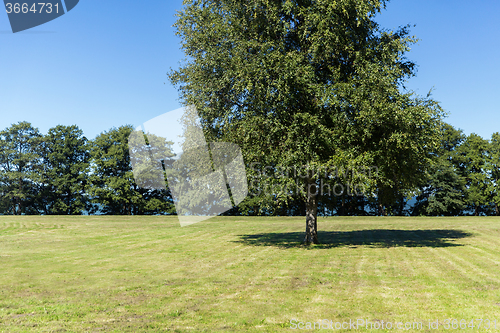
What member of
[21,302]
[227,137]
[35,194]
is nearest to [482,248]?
[227,137]

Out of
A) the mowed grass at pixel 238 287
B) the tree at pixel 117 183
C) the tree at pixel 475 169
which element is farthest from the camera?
the tree at pixel 475 169

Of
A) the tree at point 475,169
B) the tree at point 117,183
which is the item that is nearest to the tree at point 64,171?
the tree at point 117,183

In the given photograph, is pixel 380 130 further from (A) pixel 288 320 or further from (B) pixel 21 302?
(B) pixel 21 302

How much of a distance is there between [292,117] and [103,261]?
34.9 ft

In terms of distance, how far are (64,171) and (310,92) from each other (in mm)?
55693

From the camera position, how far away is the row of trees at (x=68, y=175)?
190 ft

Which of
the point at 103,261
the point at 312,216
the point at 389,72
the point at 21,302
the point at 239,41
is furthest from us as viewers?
the point at 312,216

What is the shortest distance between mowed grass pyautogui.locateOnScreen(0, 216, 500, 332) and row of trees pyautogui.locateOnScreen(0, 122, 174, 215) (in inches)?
1554

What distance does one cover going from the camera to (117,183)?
5594 cm

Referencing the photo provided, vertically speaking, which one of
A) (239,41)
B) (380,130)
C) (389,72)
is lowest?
(380,130)

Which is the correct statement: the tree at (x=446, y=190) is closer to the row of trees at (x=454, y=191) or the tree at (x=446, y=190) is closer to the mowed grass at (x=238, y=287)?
the row of trees at (x=454, y=191)

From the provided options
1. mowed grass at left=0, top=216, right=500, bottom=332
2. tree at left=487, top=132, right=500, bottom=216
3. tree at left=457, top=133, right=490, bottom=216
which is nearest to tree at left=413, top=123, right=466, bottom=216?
tree at left=457, top=133, right=490, bottom=216

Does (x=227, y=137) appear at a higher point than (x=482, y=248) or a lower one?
higher

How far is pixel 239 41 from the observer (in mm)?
19453
